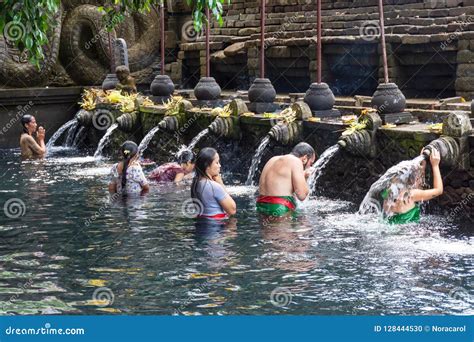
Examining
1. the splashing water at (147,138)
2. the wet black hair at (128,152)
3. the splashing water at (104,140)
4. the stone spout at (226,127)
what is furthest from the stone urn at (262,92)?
the splashing water at (104,140)

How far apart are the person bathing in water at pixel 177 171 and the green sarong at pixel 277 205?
304 centimetres

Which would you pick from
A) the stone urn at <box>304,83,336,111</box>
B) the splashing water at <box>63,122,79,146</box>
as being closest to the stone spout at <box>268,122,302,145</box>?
the stone urn at <box>304,83,336,111</box>

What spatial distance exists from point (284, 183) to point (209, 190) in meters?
1.07

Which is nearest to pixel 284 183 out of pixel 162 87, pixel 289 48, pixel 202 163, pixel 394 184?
pixel 202 163

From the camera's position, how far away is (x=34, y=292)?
8.89m

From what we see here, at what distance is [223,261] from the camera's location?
10.0 meters

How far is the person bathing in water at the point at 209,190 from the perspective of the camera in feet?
38.2

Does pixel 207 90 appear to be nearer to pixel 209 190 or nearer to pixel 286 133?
pixel 286 133

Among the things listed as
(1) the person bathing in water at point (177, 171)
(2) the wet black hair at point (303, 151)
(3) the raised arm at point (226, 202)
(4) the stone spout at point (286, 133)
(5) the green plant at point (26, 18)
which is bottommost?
(3) the raised arm at point (226, 202)

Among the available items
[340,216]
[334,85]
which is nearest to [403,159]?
[340,216]

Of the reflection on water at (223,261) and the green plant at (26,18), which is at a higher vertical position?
the green plant at (26,18)

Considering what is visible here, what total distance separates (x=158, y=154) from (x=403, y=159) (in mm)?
7212

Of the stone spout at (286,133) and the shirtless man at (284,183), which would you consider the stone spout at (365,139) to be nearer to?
the shirtless man at (284,183)

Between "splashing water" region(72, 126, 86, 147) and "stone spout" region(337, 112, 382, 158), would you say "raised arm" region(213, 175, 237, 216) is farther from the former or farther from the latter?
"splashing water" region(72, 126, 86, 147)
